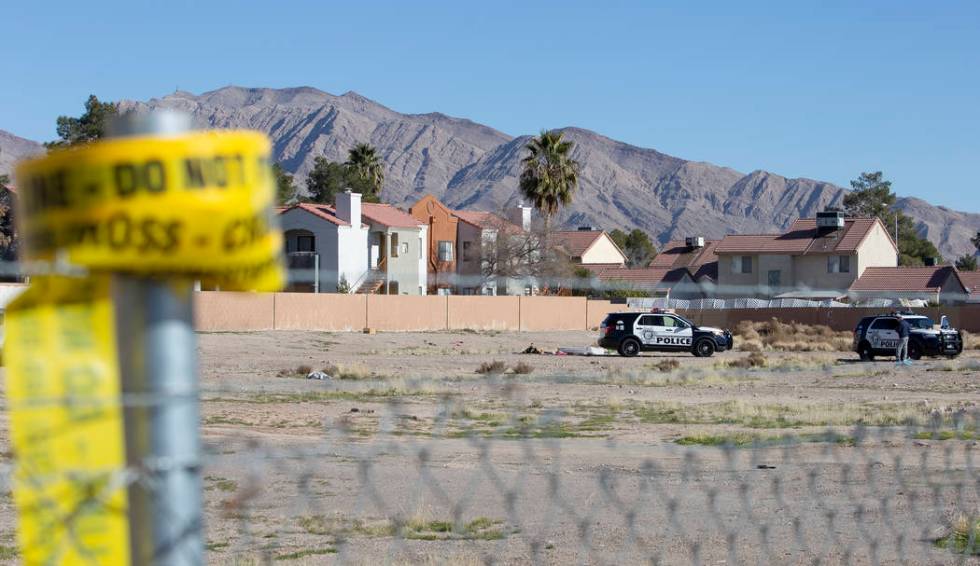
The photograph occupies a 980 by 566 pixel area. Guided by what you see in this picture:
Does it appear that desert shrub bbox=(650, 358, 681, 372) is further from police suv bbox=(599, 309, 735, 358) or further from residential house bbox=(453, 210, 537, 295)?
residential house bbox=(453, 210, 537, 295)

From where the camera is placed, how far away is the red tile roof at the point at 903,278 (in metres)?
66.0

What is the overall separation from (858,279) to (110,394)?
6723 centimetres

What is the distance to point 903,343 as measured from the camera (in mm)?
42062

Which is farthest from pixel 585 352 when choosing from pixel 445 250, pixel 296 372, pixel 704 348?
pixel 445 250

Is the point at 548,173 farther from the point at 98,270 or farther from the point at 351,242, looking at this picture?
the point at 98,270

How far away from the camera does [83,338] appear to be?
78.0 inches

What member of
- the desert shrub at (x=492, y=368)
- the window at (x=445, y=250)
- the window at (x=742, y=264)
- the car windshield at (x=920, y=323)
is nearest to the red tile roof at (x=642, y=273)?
the window at (x=742, y=264)

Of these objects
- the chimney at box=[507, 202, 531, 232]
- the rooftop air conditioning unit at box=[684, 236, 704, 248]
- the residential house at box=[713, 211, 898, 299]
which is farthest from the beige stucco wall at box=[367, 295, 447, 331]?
the rooftop air conditioning unit at box=[684, 236, 704, 248]

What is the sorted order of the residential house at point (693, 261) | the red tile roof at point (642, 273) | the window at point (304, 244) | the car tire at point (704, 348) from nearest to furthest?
the window at point (304, 244)
the car tire at point (704, 348)
the red tile roof at point (642, 273)
the residential house at point (693, 261)

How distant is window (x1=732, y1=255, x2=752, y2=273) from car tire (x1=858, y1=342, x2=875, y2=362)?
26.6m

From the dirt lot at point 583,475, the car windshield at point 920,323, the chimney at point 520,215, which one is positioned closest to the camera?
the dirt lot at point 583,475

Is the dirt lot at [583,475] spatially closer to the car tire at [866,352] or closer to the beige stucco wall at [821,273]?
the car tire at [866,352]

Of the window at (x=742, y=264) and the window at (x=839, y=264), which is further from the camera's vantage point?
the window at (x=742, y=264)

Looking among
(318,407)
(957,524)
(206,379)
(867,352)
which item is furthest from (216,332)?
(957,524)
